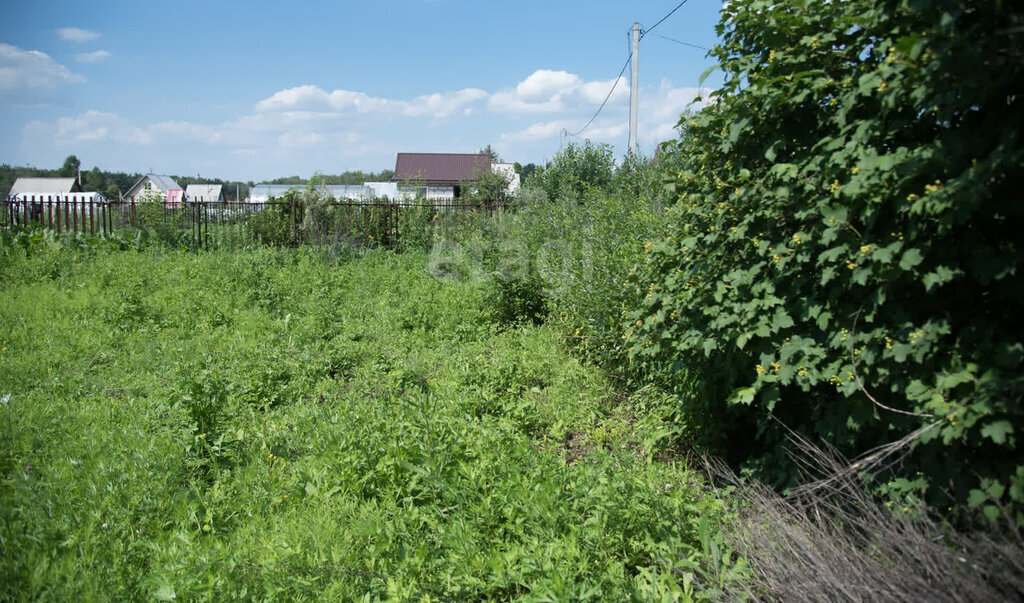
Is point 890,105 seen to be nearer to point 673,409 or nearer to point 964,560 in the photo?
point 964,560

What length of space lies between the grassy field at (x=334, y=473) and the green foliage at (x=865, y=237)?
86 cm

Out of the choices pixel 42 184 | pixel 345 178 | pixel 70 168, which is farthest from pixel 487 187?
pixel 70 168

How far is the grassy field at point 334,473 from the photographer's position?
279 centimetres

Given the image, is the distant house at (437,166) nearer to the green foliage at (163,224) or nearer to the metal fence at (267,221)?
the metal fence at (267,221)

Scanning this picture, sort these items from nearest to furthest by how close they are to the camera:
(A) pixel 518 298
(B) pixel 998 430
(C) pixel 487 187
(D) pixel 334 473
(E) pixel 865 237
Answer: (B) pixel 998 430, (E) pixel 865 237, (D) pixel 334 473, (A) pixel 518 298, (C) pixel 487 187

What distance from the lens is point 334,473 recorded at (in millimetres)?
3652

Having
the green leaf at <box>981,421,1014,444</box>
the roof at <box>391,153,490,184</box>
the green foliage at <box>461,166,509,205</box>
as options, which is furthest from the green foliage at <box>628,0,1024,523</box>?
the roof at <box>391,153,490,184</box>

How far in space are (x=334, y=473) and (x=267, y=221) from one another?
1246cm

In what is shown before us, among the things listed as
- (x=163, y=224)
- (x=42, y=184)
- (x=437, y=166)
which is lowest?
(x=163, y=224)

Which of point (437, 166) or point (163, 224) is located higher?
point (437, 166)

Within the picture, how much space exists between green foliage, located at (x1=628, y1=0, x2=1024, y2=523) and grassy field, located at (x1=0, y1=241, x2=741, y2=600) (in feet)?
2.82

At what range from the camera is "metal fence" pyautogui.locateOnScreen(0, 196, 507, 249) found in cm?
1430

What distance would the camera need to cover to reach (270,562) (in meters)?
2.79

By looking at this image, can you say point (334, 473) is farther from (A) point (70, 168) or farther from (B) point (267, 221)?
(A) point (70, 168)
